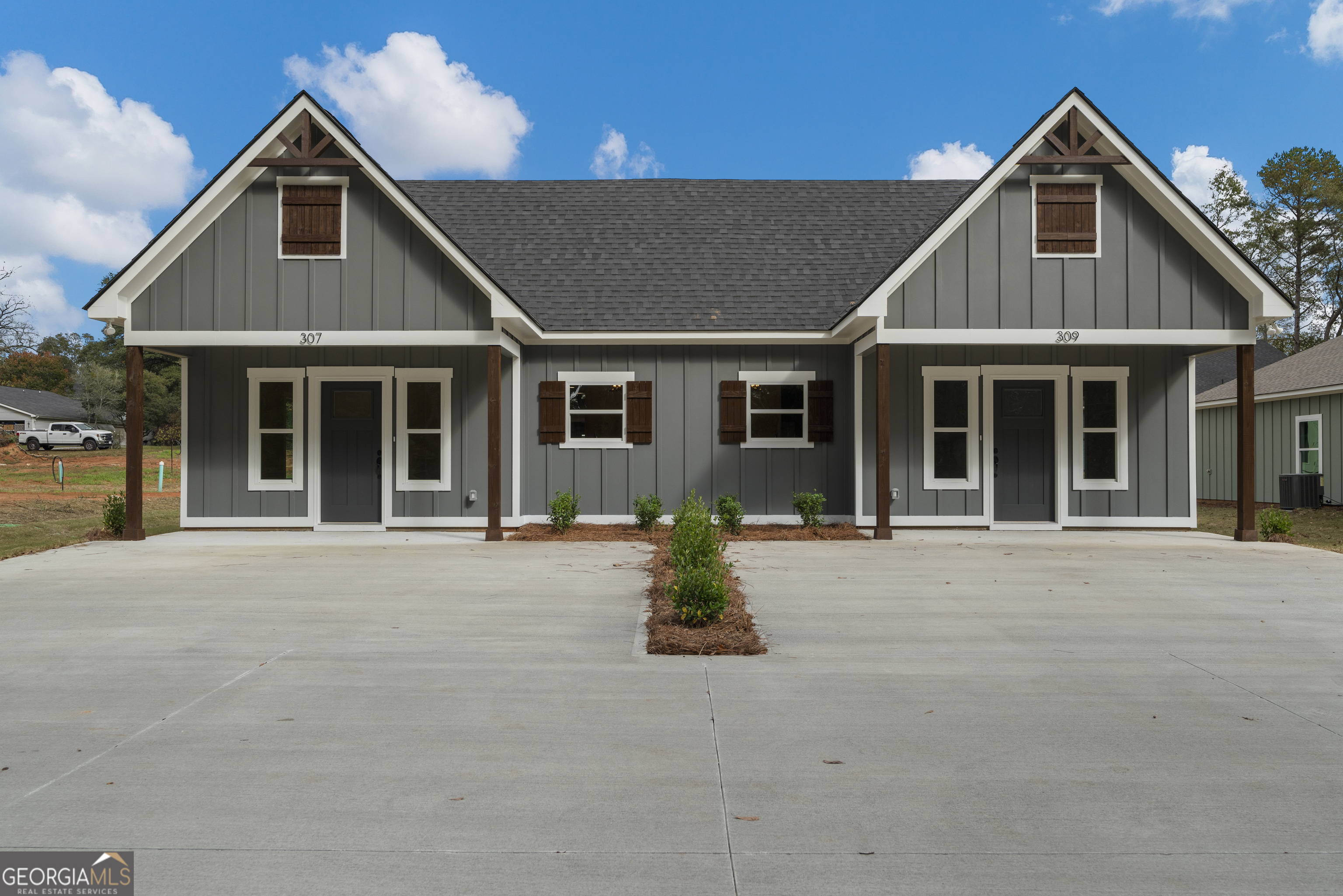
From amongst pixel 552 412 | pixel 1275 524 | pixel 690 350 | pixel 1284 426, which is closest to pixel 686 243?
pixel 690 350

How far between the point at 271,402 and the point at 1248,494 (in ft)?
Answer: 48.2

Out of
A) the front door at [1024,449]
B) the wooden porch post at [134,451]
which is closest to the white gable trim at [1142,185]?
the front door at [1024,449]

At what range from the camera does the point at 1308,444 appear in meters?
20.4

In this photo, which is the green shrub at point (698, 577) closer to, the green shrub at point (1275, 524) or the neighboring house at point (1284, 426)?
the green shrub at point (1275, 524)

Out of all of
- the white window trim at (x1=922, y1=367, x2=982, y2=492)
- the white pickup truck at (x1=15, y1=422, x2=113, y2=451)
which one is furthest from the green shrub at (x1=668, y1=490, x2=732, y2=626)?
the white pickup truck at (x1=15, y1=422, x2=113, y2=451)

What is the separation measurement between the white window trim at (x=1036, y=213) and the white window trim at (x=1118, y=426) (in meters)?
2.07

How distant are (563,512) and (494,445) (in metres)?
1.60

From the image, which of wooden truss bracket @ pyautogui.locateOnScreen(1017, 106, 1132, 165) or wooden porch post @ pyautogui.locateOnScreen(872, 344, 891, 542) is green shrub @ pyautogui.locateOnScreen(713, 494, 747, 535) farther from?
wooden truss bracket @ pyautogui.locateOnScreen(1017, 106, 1132, 165)

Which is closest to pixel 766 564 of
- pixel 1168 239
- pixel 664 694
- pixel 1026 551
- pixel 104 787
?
pixel 1026 551

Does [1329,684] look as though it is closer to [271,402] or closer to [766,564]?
[766,564]

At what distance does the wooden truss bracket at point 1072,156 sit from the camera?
1204cm

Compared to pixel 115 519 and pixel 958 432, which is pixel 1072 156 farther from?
pixel 115 519

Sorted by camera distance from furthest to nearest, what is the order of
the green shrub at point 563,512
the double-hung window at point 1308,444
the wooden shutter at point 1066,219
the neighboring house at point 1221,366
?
the neighboring house at point 1221,366
the double-hung window at point 1308,444
the green shrub at point 563,512
the wooden shutter at point 1066,219

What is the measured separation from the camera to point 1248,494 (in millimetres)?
12016
